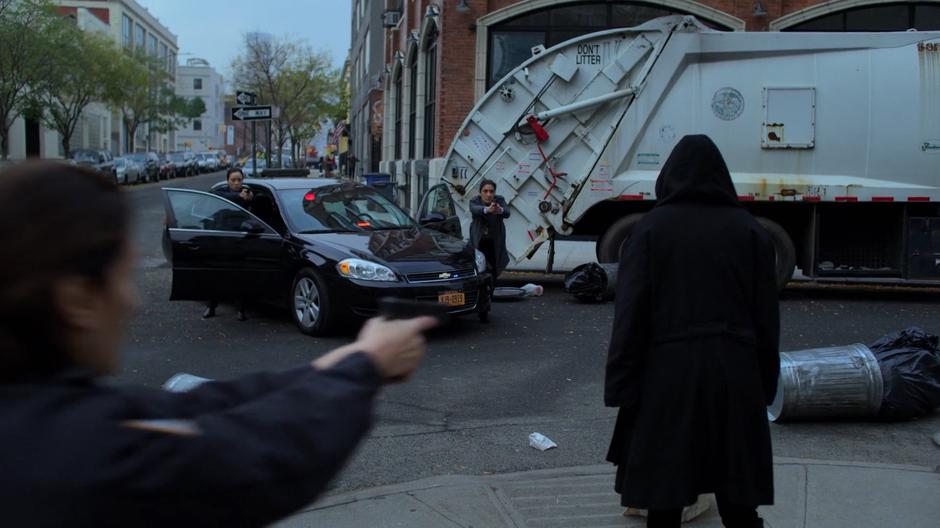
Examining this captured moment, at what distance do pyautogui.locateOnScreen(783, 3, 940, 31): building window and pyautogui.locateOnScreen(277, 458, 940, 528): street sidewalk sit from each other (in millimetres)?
16153

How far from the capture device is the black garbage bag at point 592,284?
12008mm

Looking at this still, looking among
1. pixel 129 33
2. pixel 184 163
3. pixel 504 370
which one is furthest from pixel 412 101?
pixel 129 33

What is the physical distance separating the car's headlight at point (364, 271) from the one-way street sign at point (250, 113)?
33.5 ft

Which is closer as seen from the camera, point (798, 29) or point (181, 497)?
→ point (181, 497)

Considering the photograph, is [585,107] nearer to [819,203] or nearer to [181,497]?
[819,203]

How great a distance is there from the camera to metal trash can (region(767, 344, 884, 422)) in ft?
21.3

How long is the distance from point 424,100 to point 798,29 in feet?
29.2

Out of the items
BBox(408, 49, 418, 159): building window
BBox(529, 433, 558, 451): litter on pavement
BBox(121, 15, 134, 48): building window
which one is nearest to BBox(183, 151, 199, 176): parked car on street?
BBox(121, 15, 134, 48): building window

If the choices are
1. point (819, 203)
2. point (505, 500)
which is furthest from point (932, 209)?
point (505, 500)

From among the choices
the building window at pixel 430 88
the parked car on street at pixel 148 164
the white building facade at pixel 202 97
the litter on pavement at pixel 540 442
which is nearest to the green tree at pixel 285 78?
the parked car on street at pixel 148 164

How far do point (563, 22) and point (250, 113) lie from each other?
21.8ft

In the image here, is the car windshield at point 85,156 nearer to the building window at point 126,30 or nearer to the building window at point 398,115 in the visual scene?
the building window at point 398,115

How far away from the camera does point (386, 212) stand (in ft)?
37.2

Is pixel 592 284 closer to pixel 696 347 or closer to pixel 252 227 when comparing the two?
pixel 252 227
